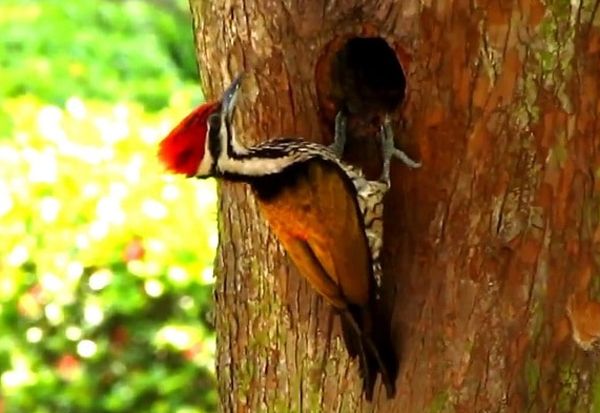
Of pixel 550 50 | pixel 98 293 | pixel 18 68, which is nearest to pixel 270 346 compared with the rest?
pixel 550 50

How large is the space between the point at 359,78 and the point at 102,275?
7.32 feet

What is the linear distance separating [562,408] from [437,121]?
75 cm

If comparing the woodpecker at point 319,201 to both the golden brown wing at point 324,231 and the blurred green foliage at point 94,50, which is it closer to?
the golden brown wing at point 324,231

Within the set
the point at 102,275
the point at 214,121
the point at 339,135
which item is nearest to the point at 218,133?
the point at 214,121

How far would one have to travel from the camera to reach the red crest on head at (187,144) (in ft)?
8.59

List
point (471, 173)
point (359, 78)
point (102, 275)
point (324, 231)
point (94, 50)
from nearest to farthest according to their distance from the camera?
point (471, 173), point (324, 231), point (359, 78), point (102, 275), point (94, 50)

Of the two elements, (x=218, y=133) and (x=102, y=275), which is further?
(x=102, y=275)

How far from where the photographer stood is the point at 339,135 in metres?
2.75

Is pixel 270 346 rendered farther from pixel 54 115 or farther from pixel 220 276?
pixel 54 115

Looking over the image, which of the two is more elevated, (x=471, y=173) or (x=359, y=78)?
(x=359, y=78)

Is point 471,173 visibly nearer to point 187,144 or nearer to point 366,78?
point 366,78

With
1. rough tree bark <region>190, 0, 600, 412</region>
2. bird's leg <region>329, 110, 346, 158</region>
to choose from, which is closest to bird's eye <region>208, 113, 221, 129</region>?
rough tree bark <region>190, 0, 600, 412</region>

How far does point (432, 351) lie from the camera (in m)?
2.72

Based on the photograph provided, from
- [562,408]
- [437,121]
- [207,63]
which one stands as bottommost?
[562,408]
